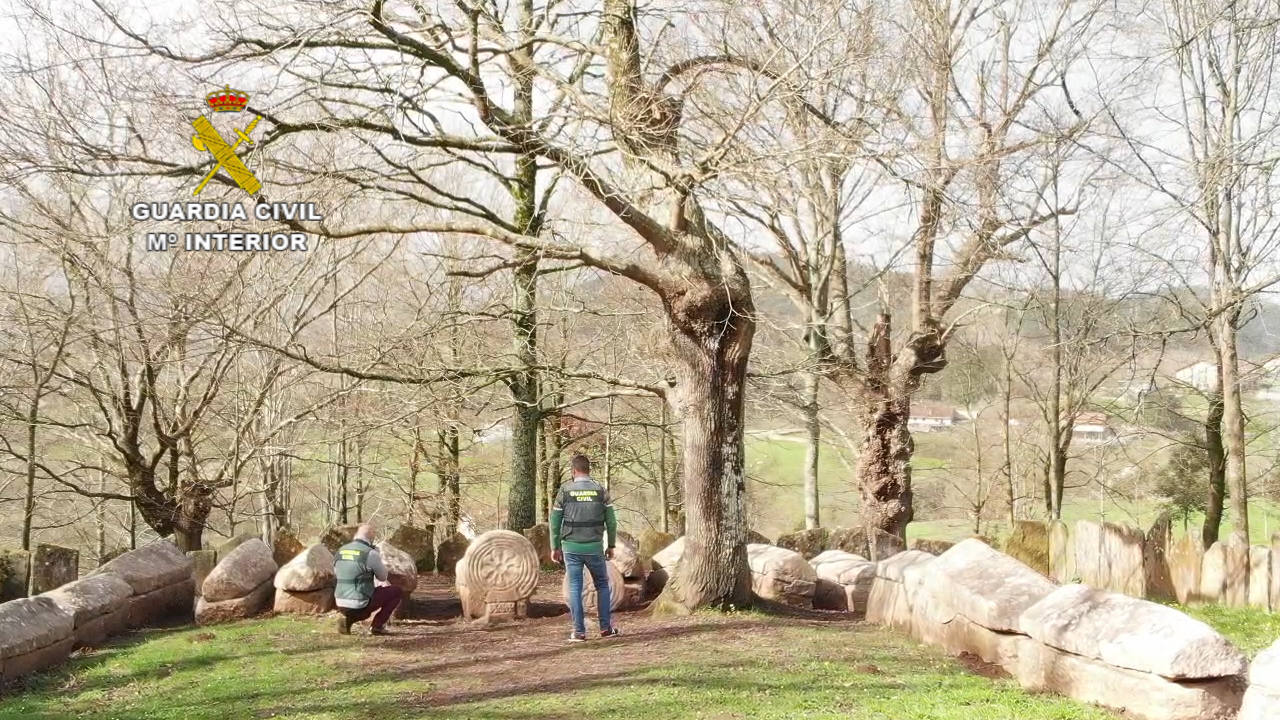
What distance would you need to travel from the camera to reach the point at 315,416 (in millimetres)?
15820

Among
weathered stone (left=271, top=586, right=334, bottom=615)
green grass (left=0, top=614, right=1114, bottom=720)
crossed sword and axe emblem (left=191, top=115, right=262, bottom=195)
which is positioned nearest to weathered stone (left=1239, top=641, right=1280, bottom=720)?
green grass (left=0, top=614, right=1114, bottom=720)

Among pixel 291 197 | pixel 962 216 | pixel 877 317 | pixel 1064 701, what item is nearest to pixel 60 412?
pixel 291 197

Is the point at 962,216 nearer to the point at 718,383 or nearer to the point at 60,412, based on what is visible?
the point at 718,383

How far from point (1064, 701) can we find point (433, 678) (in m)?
4.81

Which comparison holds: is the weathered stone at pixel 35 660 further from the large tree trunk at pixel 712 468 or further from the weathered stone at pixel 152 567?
the large tree trunk at pixel 712 468

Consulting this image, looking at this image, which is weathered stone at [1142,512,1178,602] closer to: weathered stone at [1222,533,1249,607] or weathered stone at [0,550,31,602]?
weathered stone at [1222,533,1249,607]

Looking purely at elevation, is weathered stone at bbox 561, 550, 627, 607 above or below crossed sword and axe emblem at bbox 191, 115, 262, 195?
below

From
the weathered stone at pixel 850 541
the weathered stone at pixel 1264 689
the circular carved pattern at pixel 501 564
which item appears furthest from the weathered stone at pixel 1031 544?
the weathered stone at pixel 1264 689

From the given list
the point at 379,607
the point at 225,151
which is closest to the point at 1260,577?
the point at 379,607

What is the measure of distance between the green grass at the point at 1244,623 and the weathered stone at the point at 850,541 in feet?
18.2

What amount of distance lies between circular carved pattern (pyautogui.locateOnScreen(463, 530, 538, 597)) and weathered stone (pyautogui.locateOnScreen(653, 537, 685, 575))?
1881 millimetres

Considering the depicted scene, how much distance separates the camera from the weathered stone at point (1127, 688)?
604cm

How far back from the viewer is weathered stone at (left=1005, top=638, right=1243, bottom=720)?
19.8 ft

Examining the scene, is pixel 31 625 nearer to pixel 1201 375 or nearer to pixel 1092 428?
pixel 1201 375
